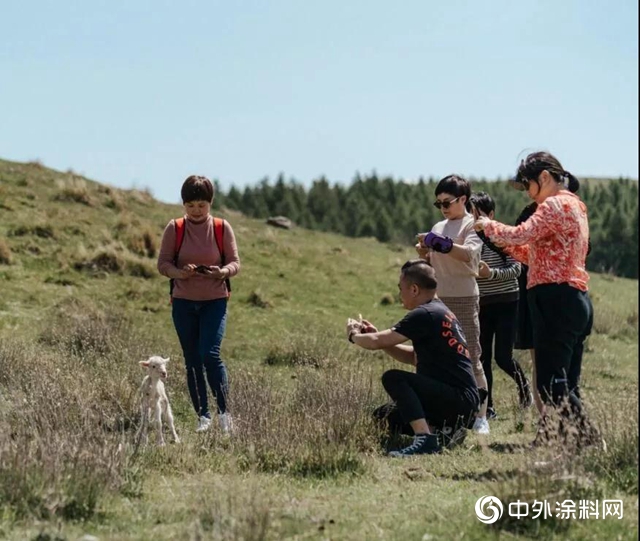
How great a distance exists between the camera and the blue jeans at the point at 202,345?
672 centimetres

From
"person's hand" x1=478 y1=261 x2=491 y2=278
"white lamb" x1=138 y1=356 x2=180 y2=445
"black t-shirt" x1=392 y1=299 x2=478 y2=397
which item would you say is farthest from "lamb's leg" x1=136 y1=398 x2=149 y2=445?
"person's hand" x1=478 y1=261 x2=491 y2=278

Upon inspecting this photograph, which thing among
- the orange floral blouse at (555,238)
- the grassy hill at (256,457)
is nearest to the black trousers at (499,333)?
the grassy hill at (256,457)

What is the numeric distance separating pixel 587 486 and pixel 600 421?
0.81m

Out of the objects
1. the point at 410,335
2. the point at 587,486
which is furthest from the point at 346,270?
the point at 587,486

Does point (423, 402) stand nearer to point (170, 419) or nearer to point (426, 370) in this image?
point (426, 370)

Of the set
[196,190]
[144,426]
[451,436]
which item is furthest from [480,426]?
[196,190]

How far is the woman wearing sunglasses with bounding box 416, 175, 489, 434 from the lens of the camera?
6766 millimetres

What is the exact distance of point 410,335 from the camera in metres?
6.11

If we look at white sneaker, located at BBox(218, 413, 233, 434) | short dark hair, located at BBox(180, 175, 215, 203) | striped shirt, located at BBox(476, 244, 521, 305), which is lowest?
white sneaker, located at BBox(218, 413, 233, 434)

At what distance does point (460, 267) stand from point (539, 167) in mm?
1268

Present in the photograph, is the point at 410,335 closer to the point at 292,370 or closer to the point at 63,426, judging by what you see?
the point at 63,426

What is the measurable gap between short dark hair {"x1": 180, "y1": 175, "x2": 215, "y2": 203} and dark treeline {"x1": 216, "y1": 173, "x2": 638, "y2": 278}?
49.3m

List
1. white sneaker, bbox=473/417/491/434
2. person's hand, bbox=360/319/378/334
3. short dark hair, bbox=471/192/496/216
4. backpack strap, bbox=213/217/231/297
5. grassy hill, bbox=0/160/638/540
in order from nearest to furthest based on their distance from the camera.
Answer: grassy hill, bbox=0/160/638/540, person's hand, bbox=360/319/378/334, white sneaker, bbox=473/417/491/434, backpack strap, bbox=213/217/231/297, short dark hair, bbox=471/192/496/216

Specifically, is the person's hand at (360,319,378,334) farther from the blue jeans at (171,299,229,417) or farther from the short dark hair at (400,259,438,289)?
the blue jeans at (171,299,229,417)
